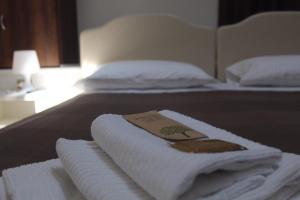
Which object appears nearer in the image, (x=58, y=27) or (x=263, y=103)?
(x=263, y=103)

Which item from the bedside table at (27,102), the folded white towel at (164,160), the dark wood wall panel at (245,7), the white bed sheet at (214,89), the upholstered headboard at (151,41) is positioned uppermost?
the dark wood wall panel at (245,7)

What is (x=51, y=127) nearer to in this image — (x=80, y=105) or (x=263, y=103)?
(x=80, y=105)

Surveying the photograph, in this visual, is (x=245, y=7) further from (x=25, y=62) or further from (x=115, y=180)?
(x=115, y=180)

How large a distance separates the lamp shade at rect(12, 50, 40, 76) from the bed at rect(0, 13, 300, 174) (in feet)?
1.18

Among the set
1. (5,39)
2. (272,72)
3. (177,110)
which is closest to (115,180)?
(177,110)

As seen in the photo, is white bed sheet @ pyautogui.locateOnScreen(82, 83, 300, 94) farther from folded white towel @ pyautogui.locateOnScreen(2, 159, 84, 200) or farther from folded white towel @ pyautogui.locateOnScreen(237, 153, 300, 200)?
folded white towel @ pyautogui.locateOnScreen(237, 153, 300, 200)

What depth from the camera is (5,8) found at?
2.47m

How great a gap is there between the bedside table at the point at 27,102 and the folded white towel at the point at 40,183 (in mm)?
1643

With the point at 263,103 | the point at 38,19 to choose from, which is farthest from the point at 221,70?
the point at 38,19

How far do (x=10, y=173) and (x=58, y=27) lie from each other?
Answer: 198 centimetres

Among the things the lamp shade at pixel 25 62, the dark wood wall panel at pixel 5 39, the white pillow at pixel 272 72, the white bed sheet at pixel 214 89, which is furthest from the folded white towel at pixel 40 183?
the dark wood wall panel at pixel 5 39

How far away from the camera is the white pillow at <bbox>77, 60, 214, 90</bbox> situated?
2086 millimetres

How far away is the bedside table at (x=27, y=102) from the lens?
225 centimetres

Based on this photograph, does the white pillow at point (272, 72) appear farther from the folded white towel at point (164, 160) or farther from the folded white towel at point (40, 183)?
the folded white towel at point (40, 183)
